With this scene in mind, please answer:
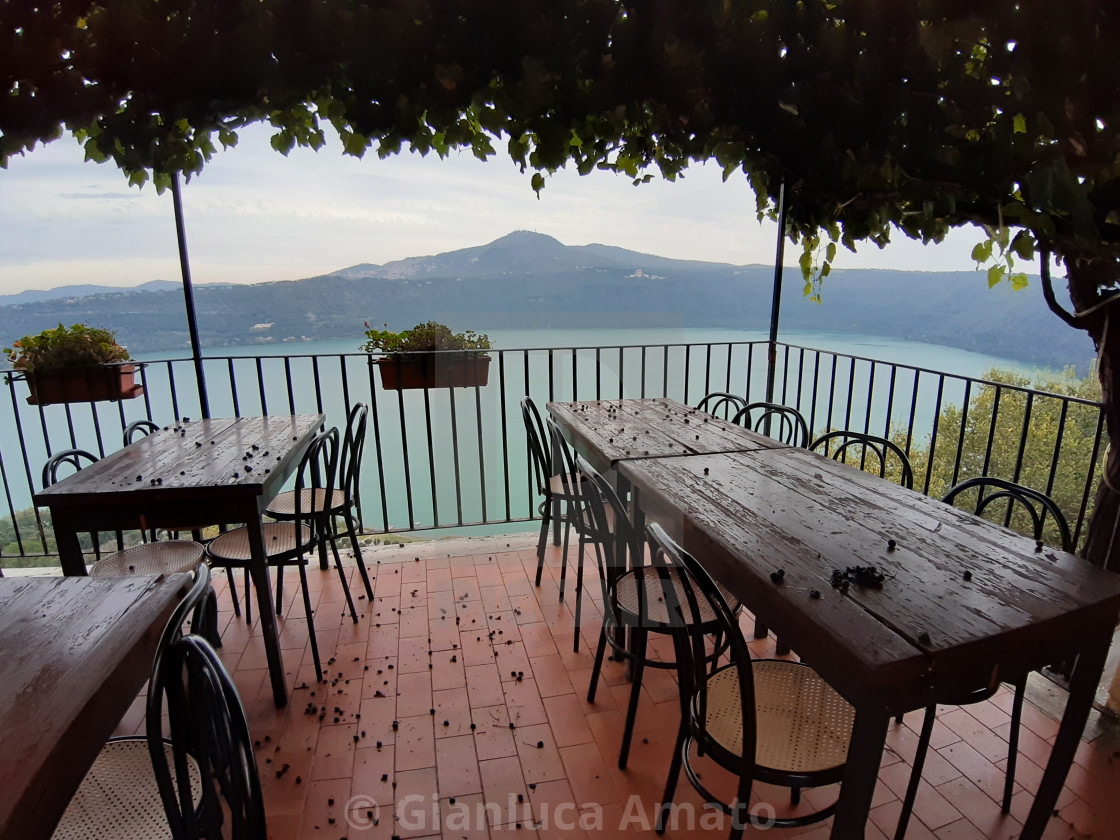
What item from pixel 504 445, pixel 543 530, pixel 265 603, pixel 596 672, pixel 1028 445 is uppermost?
pixel 504 445

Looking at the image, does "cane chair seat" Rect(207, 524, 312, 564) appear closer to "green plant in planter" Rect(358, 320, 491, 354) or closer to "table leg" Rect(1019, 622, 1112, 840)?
"green plant in planter" Rect(358, 320, 491, 354)

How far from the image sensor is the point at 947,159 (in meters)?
1.26

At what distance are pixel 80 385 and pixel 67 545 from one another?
1.28 metres

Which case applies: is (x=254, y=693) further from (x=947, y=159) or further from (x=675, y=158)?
(x=947, y=159)

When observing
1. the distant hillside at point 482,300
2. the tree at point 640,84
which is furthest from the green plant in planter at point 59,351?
the tree at point 640,84

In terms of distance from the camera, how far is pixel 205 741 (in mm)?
994

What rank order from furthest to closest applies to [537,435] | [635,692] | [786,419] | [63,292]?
[63,292], [786,419], [537,435], [635,692]

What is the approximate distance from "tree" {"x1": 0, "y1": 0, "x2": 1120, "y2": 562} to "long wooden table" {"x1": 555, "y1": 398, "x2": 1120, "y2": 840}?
75cm

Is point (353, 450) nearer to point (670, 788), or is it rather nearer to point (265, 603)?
point (265, 603)

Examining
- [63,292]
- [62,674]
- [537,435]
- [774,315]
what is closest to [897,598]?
[62,674]

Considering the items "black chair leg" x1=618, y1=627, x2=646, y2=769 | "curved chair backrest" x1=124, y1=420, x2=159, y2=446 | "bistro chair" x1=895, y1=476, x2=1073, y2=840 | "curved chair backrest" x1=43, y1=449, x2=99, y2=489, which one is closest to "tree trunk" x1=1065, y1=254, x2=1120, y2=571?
"bistro chair" x1=895, y1=476, x2=1073, y2=840

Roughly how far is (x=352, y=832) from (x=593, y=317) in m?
3.00

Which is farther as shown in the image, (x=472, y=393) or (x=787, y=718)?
(x=472, y=393)

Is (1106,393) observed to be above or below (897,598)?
above
